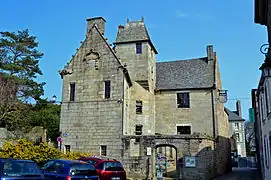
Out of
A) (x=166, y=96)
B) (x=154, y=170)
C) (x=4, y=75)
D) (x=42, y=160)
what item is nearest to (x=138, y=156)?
(x=154, y=170)

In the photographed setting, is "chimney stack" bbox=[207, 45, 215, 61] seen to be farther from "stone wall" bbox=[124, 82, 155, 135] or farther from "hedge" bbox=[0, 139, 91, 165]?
"hedge" bbox=[0, 139, 91, 165]

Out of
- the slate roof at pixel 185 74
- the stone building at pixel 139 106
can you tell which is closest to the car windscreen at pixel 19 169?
the stone building at pixel 139 106

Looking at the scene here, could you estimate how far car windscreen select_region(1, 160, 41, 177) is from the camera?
841 centimetres

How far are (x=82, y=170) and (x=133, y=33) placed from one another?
1865cm

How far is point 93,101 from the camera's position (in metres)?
23.4

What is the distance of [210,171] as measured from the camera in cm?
2111

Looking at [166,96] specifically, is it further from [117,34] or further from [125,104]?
[117,34]

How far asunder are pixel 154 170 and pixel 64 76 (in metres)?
11.9

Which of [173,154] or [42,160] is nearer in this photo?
[42,160]

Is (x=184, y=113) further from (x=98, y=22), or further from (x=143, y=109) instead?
(x=98, y=22)

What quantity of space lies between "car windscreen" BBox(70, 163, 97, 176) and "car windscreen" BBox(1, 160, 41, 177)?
1911 mm

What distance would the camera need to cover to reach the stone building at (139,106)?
66.3 ft

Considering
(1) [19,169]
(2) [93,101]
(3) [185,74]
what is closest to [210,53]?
(3) [185,74]

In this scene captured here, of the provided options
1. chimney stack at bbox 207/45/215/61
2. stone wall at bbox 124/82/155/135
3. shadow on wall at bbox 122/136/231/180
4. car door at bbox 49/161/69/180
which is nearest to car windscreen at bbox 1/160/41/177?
car door at bbox 49/161/69/180
